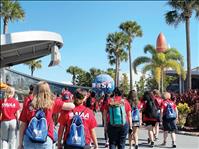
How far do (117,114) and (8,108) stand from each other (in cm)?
228

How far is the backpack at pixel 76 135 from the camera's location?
524 centimetres

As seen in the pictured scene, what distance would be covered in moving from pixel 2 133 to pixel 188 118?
10.2m

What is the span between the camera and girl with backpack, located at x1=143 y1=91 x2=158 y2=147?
11.1 meters

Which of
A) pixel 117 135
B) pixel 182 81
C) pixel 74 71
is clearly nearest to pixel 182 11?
pixel 117 135

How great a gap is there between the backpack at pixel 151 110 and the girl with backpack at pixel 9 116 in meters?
4.31

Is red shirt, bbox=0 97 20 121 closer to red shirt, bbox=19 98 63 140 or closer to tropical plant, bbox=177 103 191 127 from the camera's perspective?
red shirt, bbox=19 98 63 140

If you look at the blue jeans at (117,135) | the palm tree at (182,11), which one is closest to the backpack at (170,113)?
the blue jeans at (117,135)

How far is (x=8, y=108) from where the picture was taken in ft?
26.7

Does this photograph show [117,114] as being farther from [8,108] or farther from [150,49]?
[150,49]

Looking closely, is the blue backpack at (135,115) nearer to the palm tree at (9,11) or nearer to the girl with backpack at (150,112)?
the girl with backpack at (150,112)

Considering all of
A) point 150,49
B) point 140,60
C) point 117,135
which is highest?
point 150,49

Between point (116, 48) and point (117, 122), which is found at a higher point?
point (116, 48)

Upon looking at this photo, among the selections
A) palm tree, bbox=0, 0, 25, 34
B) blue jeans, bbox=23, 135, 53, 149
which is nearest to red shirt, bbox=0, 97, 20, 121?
blue jeans, bbox=23, 135, 53, 149

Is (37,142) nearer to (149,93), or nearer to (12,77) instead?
(149,93)
